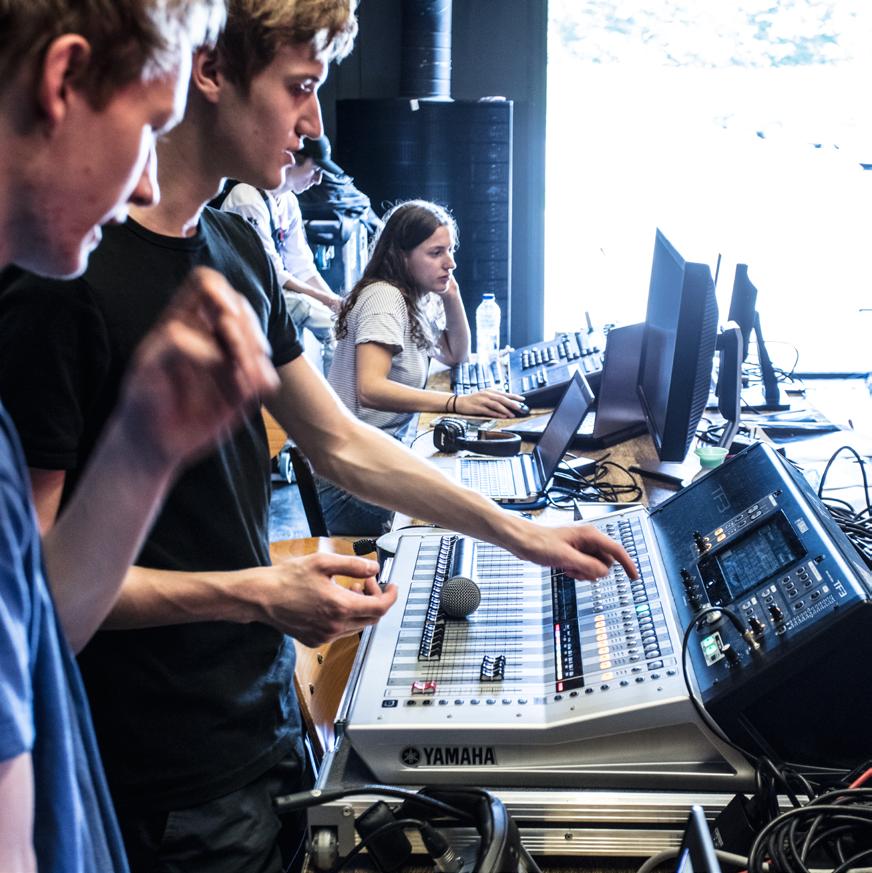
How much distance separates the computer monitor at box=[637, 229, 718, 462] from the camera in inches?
79.7

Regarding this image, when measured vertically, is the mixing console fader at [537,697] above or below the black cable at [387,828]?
above

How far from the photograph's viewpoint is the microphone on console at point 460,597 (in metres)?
1.33

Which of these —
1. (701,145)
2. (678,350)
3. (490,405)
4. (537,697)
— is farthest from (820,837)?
(701,145)

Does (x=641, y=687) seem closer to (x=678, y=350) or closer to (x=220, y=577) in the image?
(x=220, y=577)

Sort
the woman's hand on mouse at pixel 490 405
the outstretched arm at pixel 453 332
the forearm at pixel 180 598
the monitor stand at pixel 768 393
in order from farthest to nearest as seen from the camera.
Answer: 1. the outstretched arm at pixel 453 332
2. the monitor stand at pixel 768 393
3. the woman's hand on mouse at pixel 490 405
4. the forearm at pixel 180 598

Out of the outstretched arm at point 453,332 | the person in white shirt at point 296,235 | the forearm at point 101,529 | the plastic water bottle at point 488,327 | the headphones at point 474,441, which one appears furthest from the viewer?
the plastic water bottle at point 488,327

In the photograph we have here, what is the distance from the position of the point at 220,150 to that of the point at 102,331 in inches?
12.2

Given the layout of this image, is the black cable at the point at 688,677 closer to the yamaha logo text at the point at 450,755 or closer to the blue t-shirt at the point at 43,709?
the yamaha logo text at the point at 450,755

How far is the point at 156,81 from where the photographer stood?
724mm

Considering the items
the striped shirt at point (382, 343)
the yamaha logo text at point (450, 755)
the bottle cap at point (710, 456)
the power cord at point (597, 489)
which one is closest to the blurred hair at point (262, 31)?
the yamaha logo text at point (450, 755)

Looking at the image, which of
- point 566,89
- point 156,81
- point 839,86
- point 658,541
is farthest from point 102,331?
point 839,86

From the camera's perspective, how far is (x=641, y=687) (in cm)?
112

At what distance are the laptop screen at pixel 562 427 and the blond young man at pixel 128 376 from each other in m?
1.47

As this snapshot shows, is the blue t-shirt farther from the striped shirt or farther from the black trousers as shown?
the striped shirt
